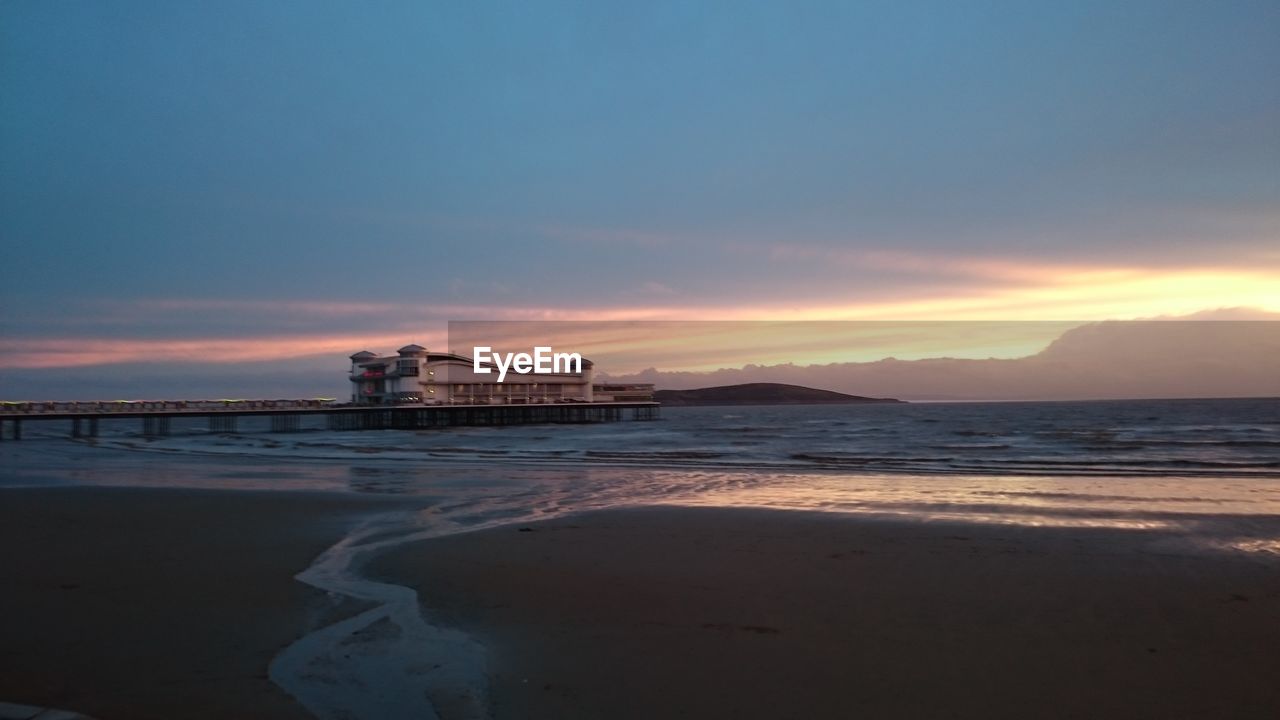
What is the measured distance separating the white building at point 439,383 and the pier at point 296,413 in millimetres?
3055

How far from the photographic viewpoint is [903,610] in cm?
704

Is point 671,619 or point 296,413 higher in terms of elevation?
point 296,413

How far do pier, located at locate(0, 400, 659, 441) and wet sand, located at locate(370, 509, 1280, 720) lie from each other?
5627 cm

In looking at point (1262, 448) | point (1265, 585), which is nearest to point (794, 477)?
point (1265, 585)

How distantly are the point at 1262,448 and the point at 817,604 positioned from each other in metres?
34.0

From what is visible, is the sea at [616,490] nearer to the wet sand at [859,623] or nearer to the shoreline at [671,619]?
the shoreline at [671,619]

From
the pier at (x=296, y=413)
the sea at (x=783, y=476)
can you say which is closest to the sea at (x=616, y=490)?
the sea at (x=783, y=476)

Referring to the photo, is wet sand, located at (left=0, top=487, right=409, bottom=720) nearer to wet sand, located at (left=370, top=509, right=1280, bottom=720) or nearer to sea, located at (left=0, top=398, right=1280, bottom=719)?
sea, located at (left=0, top=398, right=1280, bottom=719)

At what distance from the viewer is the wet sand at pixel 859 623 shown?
16.3 ft

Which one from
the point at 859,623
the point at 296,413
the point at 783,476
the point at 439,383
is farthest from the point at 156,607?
the point at 439,383

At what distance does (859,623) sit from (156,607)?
236 inches

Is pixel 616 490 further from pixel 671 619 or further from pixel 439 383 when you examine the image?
pixel 439 383

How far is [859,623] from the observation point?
664 centimetres

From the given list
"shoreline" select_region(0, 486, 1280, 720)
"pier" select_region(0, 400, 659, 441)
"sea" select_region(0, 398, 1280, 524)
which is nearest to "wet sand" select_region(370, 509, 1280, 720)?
"shoreline" select_region(0, 486, 1280, 720)
